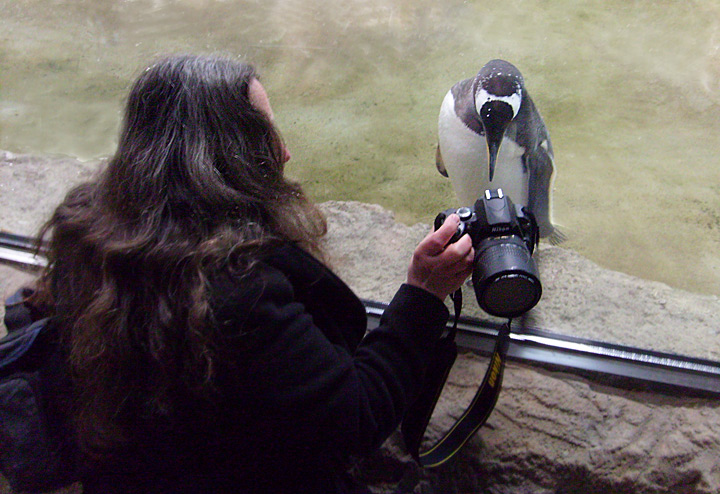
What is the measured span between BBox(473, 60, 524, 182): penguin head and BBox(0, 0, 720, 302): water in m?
0.10

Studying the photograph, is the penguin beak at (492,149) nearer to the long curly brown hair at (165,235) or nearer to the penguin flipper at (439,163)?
the penguin flipper at (439,163)

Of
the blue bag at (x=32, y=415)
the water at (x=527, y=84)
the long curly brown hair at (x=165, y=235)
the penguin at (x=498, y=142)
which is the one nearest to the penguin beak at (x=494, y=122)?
the penguin at (x=498, y=142)

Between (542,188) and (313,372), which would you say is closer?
(313,372)

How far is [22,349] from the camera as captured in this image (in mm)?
834

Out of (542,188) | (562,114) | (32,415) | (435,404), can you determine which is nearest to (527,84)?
(562,114)

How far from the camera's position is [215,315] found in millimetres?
636

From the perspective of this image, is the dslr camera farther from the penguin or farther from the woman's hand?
the penguin

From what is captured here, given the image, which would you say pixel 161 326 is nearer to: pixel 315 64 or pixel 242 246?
pixel 242 246

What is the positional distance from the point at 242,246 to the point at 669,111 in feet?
3.65

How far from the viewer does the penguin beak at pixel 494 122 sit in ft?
4.05

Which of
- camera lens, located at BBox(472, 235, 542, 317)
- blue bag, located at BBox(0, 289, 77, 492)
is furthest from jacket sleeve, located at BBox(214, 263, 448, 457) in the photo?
blue bag, located at BBox(0, 289, 77, 492)

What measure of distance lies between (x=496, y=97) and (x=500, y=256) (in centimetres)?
51

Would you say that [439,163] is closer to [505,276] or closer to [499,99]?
[499,99]

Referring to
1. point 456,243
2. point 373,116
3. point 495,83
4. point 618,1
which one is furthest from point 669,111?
point 456,243
